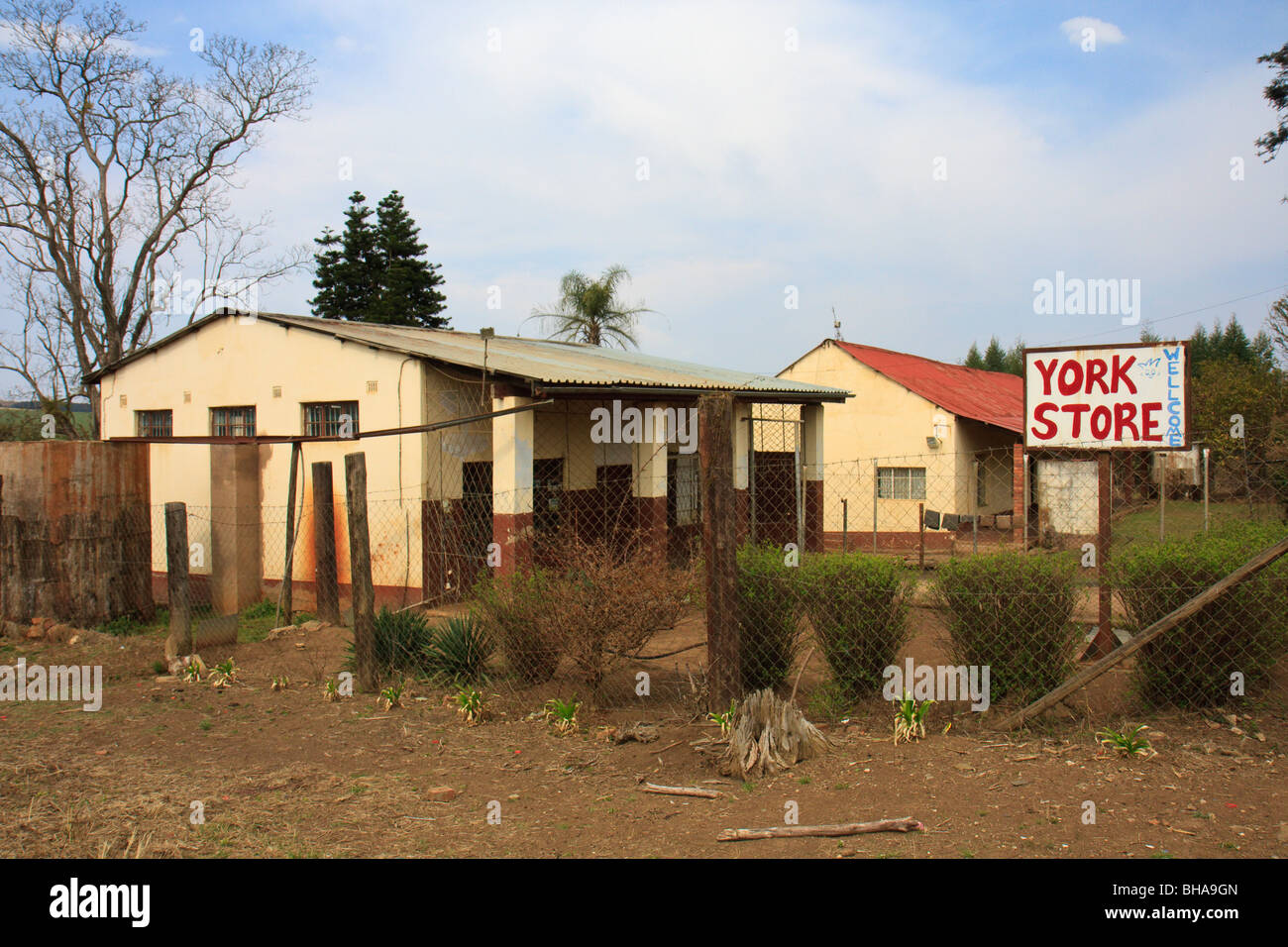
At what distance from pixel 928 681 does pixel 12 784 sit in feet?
17.7

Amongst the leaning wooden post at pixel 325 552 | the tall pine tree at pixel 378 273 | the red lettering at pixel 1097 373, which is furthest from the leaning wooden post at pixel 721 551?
the tall pine tree at pixel 378 273

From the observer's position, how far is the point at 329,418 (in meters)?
14.1

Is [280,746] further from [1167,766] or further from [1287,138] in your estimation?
[1287,138]

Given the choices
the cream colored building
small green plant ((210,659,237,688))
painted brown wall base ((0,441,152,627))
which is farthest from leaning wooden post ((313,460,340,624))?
small green plant ((210,659,237,688))

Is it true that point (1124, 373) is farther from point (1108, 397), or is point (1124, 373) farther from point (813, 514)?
point (813, 514)

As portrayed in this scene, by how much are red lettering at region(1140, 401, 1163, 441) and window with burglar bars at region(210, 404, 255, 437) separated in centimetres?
1289

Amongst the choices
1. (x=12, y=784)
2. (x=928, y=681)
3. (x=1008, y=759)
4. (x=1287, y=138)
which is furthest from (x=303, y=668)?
(x=1287, y=138)

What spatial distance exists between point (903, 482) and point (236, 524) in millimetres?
15465

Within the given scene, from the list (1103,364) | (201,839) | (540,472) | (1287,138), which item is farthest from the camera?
(1287,138)

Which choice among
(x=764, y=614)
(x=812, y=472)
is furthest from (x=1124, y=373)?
(x=812, y=472)

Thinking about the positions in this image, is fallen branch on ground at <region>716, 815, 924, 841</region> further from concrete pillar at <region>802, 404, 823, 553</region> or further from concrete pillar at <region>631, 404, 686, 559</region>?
concrete pillar at <region>802, 404, 823, 553</region>

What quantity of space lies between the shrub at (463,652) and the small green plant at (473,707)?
0.44 metres

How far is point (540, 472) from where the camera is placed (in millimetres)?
14141

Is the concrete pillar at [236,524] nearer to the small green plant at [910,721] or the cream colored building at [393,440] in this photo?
the cream colored building at [393,440]
